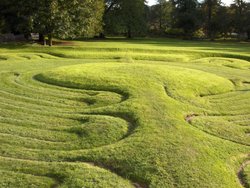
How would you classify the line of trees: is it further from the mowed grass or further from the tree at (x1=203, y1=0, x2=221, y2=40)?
the mowed grass

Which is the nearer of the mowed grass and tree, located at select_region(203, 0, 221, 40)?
the mowed grass

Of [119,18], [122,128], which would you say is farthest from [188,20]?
[122,128]

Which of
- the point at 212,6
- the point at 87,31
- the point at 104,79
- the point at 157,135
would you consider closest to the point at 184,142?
the point at 157,135

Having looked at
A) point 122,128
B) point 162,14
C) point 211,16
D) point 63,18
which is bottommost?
point 122,128

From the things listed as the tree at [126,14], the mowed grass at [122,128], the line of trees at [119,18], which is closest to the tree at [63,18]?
the line of trees at [119,18]

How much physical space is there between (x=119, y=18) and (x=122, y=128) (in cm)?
5401

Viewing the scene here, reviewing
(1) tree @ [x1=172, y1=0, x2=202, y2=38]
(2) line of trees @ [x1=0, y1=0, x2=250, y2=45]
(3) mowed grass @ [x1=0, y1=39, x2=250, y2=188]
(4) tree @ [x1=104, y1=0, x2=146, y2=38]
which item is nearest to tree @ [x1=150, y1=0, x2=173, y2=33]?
(2) line of trees @ [x1=0, y1=0, x2=250, y2=45]

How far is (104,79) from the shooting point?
16.8 metres

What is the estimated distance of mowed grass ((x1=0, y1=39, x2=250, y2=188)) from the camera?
8422 millimetres

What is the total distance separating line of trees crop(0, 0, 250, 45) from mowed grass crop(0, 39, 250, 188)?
17780 mm

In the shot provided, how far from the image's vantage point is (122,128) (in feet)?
36.3

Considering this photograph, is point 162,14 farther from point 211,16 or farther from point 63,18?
point 63,18

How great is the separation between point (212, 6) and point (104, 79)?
66.4 m

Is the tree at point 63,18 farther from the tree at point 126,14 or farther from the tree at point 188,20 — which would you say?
the tree at point 188,20
